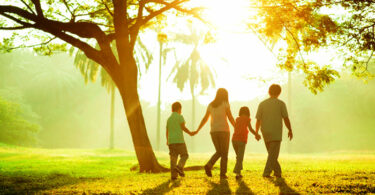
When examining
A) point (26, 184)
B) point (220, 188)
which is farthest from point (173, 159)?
point (26, 184)

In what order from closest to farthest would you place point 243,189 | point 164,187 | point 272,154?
→ point 243,189 → point 164,187 → point 272,154

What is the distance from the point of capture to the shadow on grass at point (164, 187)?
789cm

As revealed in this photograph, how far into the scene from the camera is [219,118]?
9.54 metres

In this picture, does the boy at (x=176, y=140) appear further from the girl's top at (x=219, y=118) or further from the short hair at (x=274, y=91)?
the short hair at (x=274, y=91)

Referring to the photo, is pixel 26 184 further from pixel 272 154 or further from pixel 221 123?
pixel 272 154

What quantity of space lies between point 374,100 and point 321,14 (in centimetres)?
4630

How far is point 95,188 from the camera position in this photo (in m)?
8.73

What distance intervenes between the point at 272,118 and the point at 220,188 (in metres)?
2.21

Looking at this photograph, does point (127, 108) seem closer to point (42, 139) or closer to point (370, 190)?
point (370, 190)

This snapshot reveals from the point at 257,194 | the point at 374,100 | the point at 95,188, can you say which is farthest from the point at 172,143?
the point at 374,100

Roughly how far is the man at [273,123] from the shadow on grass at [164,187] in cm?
205

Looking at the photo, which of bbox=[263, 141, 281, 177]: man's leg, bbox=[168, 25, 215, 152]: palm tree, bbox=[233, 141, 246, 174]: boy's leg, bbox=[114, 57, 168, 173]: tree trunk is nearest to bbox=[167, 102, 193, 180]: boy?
bbox=[233, 141, 246, 174]: boy's leg

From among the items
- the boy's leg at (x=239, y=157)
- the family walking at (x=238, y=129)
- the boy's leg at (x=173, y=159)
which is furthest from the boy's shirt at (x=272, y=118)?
the boy's leg at (x=173, y=159)

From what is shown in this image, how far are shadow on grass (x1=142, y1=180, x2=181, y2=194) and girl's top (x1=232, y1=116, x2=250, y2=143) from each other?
1.68 m
